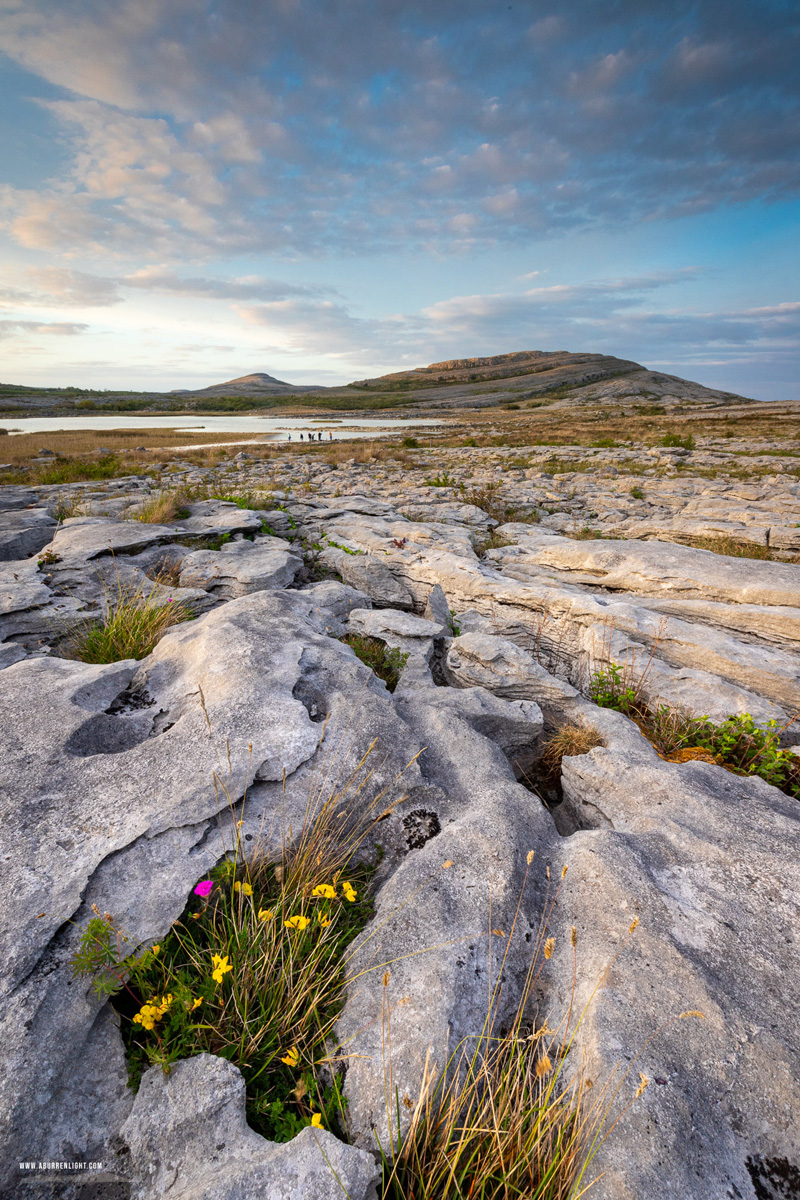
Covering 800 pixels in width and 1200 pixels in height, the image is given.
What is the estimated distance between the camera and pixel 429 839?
3961mm

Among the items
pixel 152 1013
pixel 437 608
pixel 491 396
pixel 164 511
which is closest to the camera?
pixel 152 1013

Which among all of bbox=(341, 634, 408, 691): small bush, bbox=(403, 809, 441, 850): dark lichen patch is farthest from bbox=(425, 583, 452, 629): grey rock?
bbox=(403, 809, 441, 850): dark lichen patch

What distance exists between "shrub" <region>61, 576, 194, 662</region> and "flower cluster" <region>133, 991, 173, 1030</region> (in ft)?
13.7

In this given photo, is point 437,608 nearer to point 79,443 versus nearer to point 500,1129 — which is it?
point 500,1129

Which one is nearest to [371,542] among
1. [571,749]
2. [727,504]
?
[571,749]

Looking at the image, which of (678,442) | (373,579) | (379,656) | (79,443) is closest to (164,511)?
(373,579)

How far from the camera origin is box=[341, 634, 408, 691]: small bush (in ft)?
21.3

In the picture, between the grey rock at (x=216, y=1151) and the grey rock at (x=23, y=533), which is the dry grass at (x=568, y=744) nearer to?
the grey rock at (x=216, y=1151)

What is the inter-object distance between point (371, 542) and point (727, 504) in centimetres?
1099

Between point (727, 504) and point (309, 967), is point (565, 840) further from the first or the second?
point (727, 504)

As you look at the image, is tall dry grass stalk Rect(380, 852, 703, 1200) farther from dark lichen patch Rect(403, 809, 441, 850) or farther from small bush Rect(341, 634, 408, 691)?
small bush Rect(341, 634, 408, 691)

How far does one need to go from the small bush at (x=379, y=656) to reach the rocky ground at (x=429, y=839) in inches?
5.7

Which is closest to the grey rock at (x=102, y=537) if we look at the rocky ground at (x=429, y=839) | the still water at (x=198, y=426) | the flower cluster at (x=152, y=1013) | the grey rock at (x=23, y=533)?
the rocky ground at (x=429, y=839)

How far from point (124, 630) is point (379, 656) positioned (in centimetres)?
329
